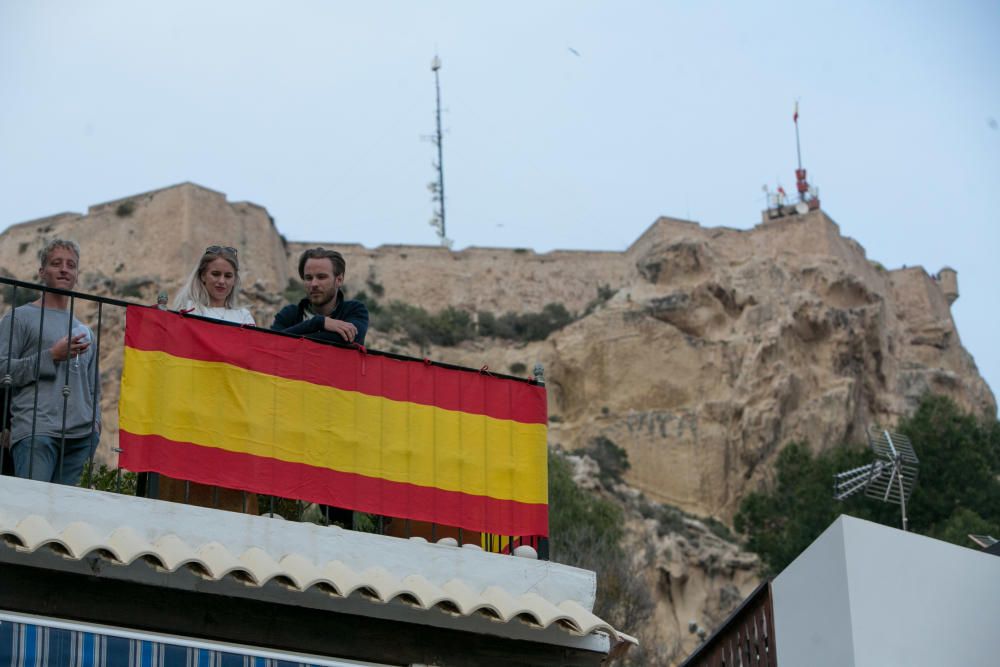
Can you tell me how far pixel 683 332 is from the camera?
50938 mm

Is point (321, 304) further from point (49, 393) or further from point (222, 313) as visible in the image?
point (49, 393)

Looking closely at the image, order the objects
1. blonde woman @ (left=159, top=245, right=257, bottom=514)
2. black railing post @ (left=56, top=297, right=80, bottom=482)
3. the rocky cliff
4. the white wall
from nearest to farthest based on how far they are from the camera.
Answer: black railing post @ (left=56, top=297, right=80, bottom=482) < blonde woman @ (left=159, top=245, right=257, bottom=514) < the white wall < the rocky cliff

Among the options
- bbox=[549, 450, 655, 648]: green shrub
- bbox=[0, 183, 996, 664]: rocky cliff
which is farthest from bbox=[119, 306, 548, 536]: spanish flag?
bbox=[0, 183, 996, 664]: rocky cliff

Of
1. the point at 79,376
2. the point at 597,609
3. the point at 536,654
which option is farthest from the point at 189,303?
the point at 597,609

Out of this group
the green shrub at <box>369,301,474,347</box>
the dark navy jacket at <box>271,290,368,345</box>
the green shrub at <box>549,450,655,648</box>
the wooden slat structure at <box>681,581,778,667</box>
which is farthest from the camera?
the green shrub at <box>369,301,474,347</box>

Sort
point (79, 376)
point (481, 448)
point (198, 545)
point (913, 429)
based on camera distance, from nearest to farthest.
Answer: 1. point (198, 545)
2. point (79, 376)
3. point (481, 448)
4. point (913, 429)

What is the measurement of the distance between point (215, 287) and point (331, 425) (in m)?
1.11

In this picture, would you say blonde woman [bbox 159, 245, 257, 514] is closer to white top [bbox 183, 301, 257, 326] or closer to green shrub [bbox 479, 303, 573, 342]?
white top [bbox 183, 301, 257, 326]

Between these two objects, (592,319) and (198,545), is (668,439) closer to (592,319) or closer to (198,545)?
(592,319)

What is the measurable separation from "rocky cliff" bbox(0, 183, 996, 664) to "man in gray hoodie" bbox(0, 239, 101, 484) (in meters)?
35.8

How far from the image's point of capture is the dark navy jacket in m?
8.60

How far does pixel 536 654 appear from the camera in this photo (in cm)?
813

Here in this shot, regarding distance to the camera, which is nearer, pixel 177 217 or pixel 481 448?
pixel 481 448

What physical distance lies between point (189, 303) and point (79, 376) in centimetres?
89
